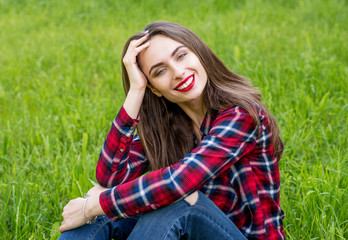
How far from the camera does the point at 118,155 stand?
83.4 inches

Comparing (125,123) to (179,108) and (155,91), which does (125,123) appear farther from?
(179,108)

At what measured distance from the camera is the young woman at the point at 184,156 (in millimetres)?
1843

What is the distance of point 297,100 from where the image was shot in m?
3.38

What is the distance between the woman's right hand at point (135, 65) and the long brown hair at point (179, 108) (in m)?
0.06

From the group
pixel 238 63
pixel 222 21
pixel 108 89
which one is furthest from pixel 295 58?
pixel 108 89

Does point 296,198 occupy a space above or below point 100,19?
below

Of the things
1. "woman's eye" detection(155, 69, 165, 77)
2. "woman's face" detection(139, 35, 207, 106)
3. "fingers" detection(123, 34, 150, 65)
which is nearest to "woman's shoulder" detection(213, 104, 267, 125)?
"woman's face" detection(139, 35, 207, 106)

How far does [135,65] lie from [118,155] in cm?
42

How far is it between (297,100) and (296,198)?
41.9 inches

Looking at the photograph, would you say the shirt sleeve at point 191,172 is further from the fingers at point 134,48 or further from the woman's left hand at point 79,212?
the fingers at point 134,48

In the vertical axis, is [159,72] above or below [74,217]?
above

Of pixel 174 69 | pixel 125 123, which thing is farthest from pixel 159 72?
pixel 125 123

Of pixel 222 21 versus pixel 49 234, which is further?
pixel 222 21

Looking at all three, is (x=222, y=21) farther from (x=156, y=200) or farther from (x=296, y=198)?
(x=156, y=200)
